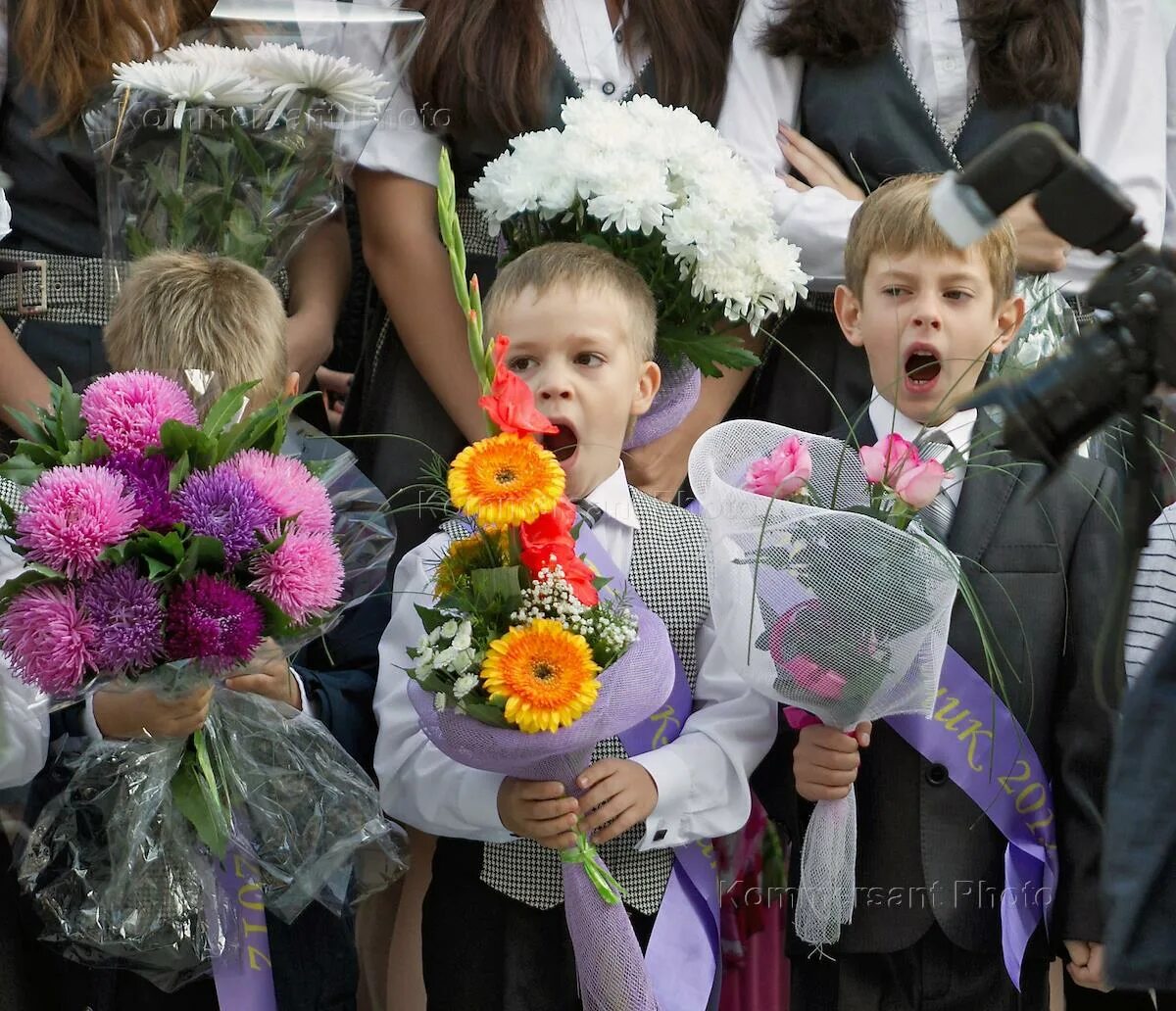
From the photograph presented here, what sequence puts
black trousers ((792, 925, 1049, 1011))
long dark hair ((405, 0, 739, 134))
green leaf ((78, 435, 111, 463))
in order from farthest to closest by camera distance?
long dark hair ((405, 0, 739, 134)), black trousers ((792, 925, 1049, 1011)), green leaf ((78, 435, 111, 463))

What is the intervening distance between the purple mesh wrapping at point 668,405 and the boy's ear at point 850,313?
0.28m

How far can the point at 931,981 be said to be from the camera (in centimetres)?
278

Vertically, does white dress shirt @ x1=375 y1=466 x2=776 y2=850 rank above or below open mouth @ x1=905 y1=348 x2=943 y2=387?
below

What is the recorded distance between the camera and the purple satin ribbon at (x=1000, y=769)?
273 centimetres

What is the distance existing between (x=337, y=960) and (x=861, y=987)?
842 mm

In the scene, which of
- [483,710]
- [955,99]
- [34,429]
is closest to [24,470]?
[34,429]

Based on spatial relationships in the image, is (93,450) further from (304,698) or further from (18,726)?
(304,698)

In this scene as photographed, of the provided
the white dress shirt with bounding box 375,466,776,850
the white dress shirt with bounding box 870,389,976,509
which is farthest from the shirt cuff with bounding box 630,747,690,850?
the white dress shirt with bounding box 870,389,976,509

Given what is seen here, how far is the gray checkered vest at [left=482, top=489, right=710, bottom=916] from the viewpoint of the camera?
8.93 ft

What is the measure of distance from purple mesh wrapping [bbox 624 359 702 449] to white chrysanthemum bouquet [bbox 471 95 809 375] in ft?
0.09

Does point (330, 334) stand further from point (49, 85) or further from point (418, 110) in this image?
point (49, 85)

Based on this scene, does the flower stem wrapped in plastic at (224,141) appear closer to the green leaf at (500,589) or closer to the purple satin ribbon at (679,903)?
the purple satin ribbon at (679,903)

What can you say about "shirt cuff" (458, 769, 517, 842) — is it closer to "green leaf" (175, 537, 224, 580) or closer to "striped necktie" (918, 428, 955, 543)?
"green leaf" (175, 537, 224, 580)

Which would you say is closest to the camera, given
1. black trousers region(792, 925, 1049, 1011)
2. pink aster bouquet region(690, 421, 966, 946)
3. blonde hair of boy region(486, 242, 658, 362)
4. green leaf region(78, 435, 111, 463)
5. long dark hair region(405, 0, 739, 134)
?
green leaf region(78, 435, 111, 463)
